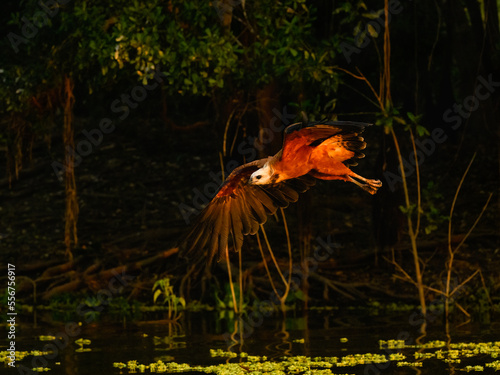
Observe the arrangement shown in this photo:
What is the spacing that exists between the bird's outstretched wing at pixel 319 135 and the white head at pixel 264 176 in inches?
6.0

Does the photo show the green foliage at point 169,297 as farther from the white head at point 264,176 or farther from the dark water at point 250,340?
the white head at point 264,176

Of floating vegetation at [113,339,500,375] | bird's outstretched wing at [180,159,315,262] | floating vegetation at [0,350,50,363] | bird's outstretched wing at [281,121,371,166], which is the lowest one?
floating vegetation at [113,339,500,375]

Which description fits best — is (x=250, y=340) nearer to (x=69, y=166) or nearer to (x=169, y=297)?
(x=169, y=297)

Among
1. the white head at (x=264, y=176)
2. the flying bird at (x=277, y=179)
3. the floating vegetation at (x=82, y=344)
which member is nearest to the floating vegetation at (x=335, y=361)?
the floating vegetation at (x=82, y=344)

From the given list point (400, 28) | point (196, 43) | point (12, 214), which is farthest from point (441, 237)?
point (12, 214)

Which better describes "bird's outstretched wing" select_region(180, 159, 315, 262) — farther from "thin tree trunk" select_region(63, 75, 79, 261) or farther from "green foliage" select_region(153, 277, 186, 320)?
"thin tree trunk" select_region(63, 75, 79, 261)

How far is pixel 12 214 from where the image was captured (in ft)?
55.5

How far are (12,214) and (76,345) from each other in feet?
25.9

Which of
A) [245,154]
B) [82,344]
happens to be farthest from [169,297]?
[245,154]

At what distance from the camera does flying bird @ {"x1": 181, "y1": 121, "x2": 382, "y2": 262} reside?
6551 mm

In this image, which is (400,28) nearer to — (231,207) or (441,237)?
(441,237)

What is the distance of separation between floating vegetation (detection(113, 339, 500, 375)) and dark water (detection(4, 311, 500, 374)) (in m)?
0.03

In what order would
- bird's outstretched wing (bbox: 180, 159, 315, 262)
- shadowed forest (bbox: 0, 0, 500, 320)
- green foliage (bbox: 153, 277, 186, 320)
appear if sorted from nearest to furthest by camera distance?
bird's outstretched wing (bbox: 180, 159, 315, 262), shadowed forest (bbox: 0, 0, 500, 320), green foliage (bbox: 153, 277, 186, 320)

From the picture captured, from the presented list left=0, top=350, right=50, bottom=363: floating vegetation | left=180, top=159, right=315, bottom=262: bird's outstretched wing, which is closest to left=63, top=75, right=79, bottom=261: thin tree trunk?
left=0, top=350, right=50, bottom=363: floating vegetation
